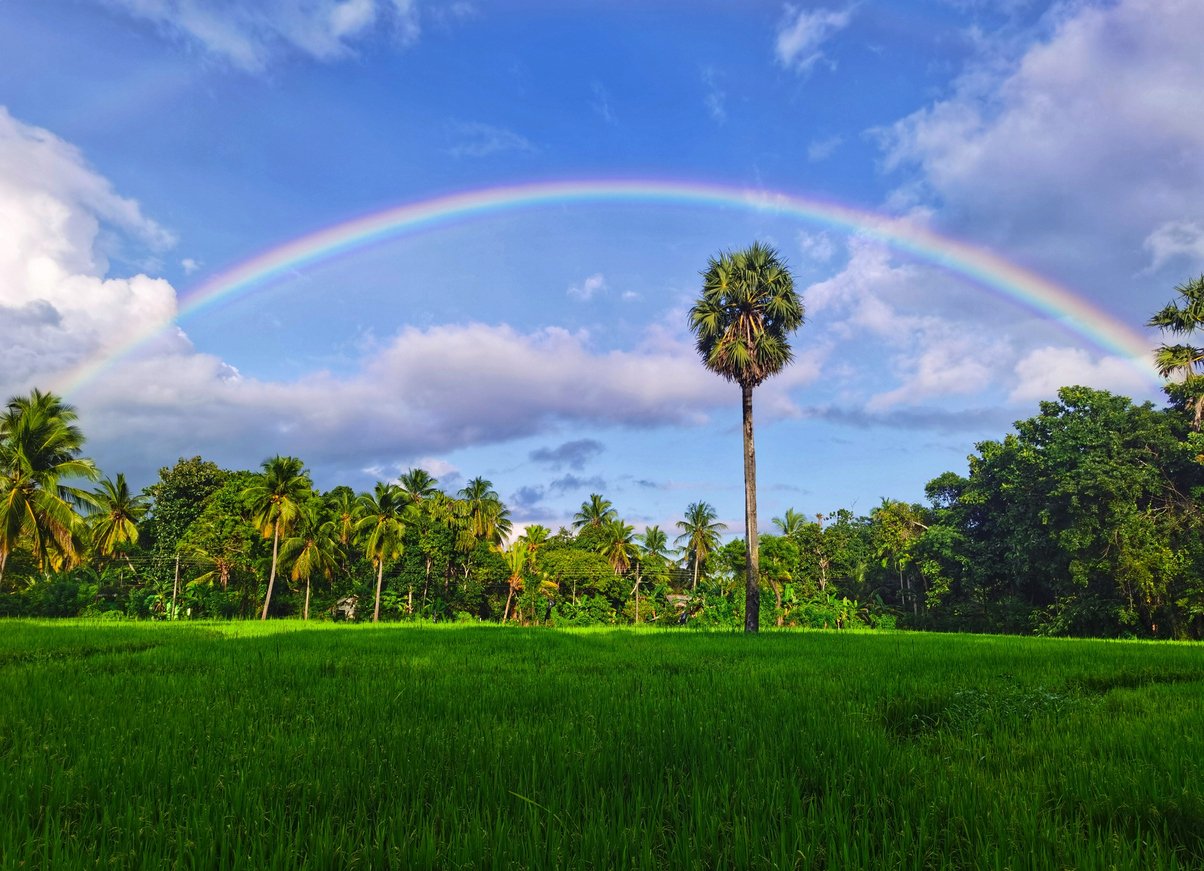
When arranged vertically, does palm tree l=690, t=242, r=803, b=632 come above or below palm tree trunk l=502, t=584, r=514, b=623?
above

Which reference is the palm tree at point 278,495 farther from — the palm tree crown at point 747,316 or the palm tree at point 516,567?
the palm tree crown at point 747,316

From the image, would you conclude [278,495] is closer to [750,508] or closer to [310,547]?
[310,547]

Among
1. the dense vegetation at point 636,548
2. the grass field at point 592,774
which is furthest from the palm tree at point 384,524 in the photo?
the grass field at point 592,774

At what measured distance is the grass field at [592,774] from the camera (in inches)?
109

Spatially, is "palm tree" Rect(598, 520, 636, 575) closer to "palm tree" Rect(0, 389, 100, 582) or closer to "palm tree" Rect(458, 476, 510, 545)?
"palm tree" Rect(458, 476, 510, 545)

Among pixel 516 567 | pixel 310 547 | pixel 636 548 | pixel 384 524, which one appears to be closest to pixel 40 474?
pixel 310 547

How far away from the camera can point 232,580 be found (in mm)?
52562

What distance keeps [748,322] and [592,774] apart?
930 inches

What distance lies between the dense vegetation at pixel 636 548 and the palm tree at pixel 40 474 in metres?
0.09

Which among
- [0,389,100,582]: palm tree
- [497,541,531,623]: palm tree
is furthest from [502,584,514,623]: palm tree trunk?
[0,389,100,582]: palm tree

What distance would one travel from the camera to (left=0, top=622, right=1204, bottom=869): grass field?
277 centimetres

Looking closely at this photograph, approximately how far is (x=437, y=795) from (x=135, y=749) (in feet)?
8.58

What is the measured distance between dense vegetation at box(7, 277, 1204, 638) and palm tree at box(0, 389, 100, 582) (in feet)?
0.30

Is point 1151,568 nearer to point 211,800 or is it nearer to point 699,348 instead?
point 699,348
